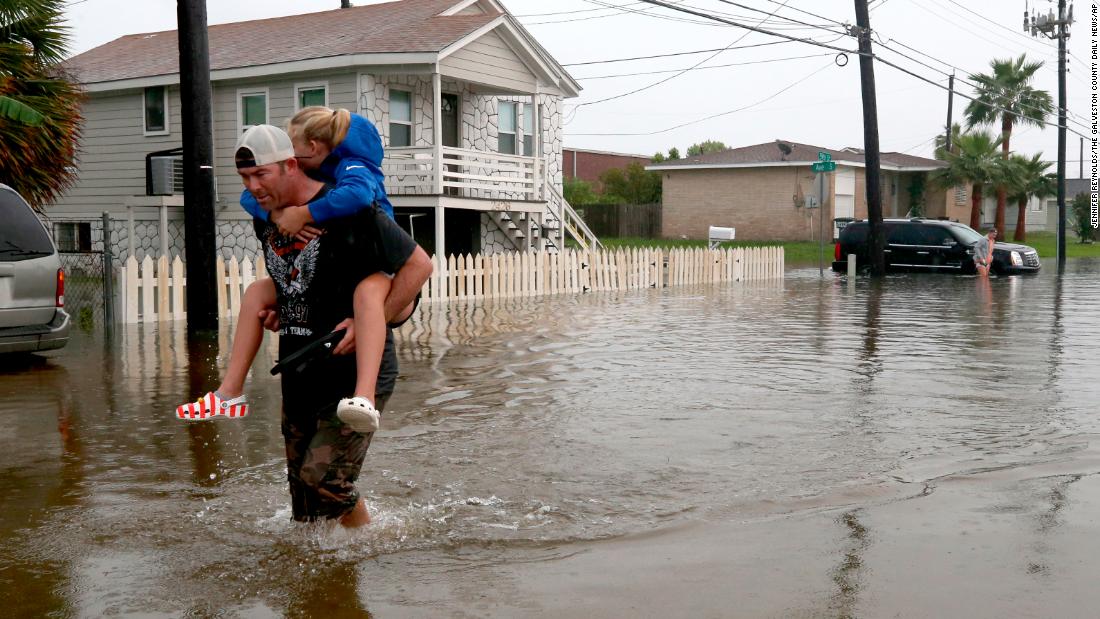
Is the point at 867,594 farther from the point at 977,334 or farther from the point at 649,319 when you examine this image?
the point at 649,319

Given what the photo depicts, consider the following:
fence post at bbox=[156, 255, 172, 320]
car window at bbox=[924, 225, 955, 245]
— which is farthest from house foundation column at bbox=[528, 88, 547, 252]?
fence post at bbox=[156, 255, 172, 320]

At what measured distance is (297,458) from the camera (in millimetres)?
4738

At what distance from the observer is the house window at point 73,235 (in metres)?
29.2

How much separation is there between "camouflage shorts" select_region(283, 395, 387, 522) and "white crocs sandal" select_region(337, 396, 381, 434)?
31 centimetres

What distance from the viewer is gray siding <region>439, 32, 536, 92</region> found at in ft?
81.1

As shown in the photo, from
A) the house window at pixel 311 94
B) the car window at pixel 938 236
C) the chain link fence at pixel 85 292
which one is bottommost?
the chain link fence at pixel 85 292

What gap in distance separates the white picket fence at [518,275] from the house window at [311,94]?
3.63m

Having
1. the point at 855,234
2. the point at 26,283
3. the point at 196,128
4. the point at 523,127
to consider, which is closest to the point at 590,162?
the point at 855,234

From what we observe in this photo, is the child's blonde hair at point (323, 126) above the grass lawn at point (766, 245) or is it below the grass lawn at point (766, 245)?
above

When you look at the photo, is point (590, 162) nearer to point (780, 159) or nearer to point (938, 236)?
point (780, 159)

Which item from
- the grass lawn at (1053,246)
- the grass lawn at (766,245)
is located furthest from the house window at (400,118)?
the grass lawn at (1053,246)

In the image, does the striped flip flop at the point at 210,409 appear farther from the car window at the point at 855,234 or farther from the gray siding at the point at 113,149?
the car window at the point at 855,234

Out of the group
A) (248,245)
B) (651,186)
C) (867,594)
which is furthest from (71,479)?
(651,186)

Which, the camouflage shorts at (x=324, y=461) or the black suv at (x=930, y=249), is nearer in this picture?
the camouflage shorts at (x=324, y=461)
